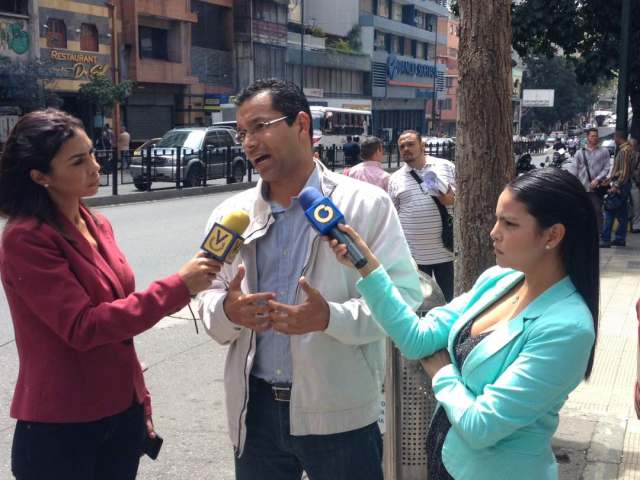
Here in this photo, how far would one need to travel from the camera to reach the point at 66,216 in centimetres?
251

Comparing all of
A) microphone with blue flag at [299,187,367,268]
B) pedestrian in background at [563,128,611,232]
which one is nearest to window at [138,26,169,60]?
pedestrian in background at [563,128,611,232]

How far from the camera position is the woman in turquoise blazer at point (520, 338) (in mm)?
2031

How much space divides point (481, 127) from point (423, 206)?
7.65ft

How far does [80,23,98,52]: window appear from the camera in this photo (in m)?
31.4

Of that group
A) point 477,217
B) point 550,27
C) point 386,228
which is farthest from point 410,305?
point 550,27

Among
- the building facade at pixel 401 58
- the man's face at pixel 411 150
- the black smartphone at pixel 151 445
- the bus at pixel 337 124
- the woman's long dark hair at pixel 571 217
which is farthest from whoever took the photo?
the building facade at pixel 401 58

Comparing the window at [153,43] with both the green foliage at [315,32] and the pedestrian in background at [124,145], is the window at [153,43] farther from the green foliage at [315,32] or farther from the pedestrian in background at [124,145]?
the green foliage at [315,32]

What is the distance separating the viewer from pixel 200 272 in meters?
2.31

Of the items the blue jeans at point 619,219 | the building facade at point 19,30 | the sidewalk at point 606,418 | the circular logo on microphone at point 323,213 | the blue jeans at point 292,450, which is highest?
the building facade at point 19,30

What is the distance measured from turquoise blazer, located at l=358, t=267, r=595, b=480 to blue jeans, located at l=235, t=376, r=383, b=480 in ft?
1.18

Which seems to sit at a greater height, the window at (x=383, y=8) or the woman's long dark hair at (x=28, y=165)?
the window at (x=383, y=8)

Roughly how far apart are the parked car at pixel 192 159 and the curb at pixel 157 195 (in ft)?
1.37

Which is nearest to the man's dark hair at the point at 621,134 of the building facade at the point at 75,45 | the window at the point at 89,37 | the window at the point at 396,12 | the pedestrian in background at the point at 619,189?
the pedestrian in background at the point at 619,189

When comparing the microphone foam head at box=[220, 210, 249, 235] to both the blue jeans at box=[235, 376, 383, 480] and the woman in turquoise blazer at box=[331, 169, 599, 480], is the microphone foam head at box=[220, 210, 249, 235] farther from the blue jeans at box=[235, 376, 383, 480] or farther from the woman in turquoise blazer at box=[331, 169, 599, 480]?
the blue jeans at box=[235, 376, 383, 480]
